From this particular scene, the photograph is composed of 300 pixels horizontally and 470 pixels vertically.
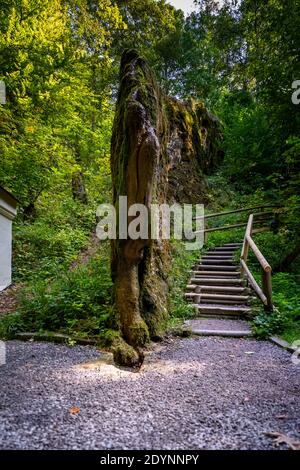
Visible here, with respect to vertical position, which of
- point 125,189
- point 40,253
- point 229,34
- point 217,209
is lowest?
point 40,253

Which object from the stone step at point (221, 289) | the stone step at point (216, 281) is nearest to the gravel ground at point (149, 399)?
the stone step at point (221, 289)

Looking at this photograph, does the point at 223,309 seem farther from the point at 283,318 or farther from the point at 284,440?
the point at 284,440

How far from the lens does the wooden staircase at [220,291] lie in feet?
21.7

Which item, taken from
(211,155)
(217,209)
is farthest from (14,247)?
(211,155)

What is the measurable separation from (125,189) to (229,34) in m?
17.1

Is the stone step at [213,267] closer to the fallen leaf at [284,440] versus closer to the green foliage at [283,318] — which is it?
the green foliage at [283,318]

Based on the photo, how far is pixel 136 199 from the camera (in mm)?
4770

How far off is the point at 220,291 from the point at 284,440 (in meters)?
5.40

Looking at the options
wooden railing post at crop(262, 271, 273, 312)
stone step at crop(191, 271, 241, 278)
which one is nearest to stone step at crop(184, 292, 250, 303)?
wooden railing post at crop(262, 271, 273, 312)

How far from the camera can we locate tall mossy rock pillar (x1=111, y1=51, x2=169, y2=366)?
15.2ft

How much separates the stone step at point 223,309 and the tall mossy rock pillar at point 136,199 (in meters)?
1.31

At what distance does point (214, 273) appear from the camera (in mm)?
8742

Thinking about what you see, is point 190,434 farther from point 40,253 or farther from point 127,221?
point 40,253

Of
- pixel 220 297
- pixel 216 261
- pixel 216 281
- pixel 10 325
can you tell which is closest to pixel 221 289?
pixel 220 297
